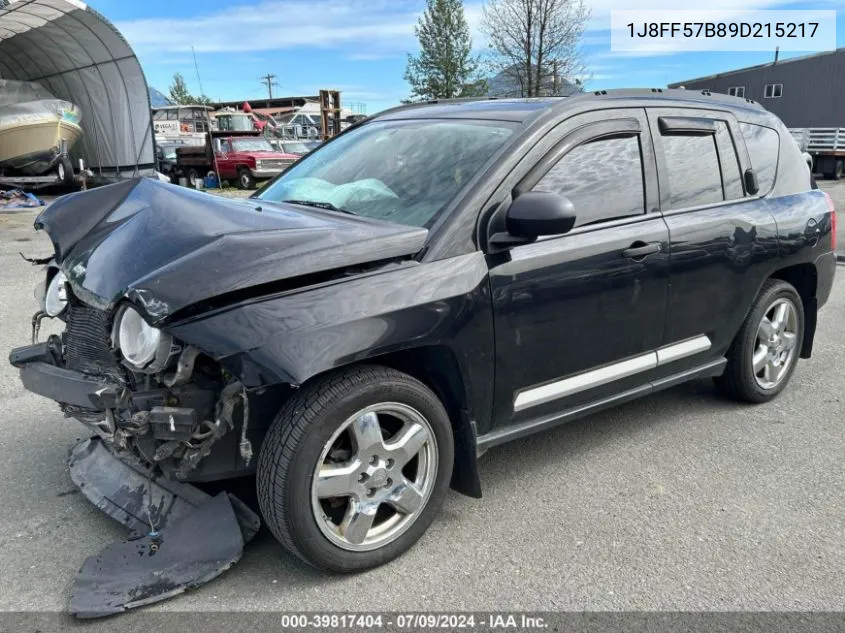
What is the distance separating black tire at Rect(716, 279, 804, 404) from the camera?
13.9ft

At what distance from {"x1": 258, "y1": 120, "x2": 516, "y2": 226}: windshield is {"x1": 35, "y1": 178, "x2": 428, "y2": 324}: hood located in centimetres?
22

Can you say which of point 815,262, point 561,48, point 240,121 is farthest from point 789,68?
point 815,262

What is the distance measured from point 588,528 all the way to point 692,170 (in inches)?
80.3

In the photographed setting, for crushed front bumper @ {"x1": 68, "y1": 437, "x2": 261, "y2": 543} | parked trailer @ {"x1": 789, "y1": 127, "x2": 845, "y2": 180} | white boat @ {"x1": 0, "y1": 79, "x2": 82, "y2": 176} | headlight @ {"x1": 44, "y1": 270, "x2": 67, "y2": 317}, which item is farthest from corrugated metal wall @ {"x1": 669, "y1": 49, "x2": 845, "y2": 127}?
crushed front bumper @ {"x1": 68, "y1": 437, "x2": 261, "y2": 543}

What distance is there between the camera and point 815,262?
448 centimetres

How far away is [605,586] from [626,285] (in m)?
1.41

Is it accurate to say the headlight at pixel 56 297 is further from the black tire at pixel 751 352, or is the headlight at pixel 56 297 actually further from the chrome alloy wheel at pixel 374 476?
the black tire at pixel 751 352

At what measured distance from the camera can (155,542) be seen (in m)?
2.73

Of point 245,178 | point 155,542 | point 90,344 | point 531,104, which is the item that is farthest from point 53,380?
point 245,178

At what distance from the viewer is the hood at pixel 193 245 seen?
2410 millimetres

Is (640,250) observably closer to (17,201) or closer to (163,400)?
(163,400)

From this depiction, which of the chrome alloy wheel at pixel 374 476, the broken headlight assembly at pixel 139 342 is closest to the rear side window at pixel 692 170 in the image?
the chrome alloy wheel at pixel 374 476

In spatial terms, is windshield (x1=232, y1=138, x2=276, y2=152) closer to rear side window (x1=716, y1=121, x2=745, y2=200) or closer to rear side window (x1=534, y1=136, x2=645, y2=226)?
rear side window (x1=716, y1=121, x2=745, y2=200)

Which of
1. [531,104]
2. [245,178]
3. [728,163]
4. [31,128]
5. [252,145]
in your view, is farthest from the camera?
[252,145]
